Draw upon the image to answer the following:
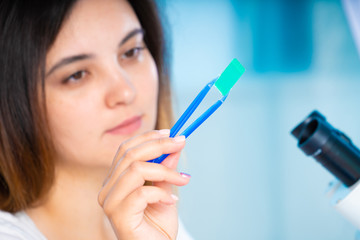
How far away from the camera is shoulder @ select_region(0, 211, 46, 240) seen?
32.1 inches

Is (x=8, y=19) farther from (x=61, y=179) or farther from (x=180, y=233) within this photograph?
(x=180, y=233)

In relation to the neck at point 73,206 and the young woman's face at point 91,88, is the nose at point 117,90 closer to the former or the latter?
the young woman's face at point 91,88

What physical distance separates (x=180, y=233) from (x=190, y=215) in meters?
1.34

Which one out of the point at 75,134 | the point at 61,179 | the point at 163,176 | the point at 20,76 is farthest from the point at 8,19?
the point at 163,176

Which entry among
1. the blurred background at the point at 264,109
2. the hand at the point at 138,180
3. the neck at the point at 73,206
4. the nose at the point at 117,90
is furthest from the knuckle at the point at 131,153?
the blurred background at the point at 264,109

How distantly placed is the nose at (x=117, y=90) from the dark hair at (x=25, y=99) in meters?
0.14

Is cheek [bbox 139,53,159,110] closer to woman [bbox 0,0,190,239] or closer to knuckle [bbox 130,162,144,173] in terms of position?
woman [bbox 0,0,190,239]

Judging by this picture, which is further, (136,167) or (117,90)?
(117,90)

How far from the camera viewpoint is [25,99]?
84 centimetres

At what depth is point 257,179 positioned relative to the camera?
2.53m

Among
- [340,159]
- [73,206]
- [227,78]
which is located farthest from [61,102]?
[340,159]

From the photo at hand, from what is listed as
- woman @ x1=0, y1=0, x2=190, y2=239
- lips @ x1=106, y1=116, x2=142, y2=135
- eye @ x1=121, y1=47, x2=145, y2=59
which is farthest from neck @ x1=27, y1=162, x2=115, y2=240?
eye @ x1=121, y1=47, x2=145, y2=59

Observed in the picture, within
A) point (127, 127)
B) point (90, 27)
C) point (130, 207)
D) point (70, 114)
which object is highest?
point (90, 27)

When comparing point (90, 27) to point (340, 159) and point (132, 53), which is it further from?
point (340, 159)
